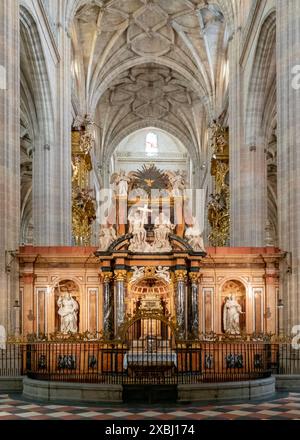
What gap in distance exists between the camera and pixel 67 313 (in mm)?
20438

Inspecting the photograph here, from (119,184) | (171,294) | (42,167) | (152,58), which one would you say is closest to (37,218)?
(42,167)

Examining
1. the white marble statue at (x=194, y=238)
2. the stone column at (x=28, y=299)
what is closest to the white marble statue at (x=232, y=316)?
the white marble statue at (x=194, y=238)

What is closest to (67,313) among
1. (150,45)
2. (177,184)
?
(177,184)

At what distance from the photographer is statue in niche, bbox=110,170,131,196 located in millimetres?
22422

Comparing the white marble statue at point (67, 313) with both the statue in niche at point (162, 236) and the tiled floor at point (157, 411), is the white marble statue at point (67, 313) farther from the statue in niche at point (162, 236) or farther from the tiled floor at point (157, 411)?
the tiled floor at point (157, 411)

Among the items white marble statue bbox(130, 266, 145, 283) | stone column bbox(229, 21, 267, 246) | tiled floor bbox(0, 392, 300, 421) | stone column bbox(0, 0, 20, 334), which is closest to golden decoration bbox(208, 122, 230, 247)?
stone column bbox(229, 21, 267, 246)

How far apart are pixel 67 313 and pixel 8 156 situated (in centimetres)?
512

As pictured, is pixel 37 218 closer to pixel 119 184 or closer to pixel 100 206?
pixel 119 184

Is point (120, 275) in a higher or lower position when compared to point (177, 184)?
lower

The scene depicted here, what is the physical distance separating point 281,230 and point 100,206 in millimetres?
28365

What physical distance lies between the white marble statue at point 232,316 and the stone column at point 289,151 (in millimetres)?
1511

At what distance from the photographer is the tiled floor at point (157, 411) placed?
39.3ft

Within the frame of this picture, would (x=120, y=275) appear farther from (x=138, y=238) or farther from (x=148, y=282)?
(x=148, y=282)

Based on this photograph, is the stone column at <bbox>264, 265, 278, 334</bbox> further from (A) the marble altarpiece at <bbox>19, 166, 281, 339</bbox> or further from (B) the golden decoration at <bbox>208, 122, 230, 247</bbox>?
(B) the golden decoration at <bbox>208, 122, 230, 247</bbox>
